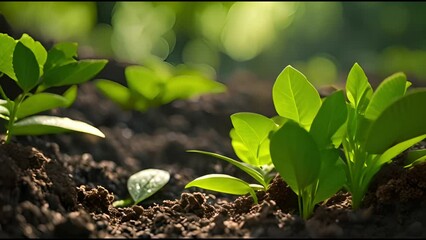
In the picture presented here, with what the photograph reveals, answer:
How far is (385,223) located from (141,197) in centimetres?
72

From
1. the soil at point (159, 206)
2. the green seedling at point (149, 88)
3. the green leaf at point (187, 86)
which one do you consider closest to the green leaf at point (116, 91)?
the green seedling at point (149, 88)

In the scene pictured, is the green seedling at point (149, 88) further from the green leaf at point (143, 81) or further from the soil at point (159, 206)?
the soil at point (159, 206)

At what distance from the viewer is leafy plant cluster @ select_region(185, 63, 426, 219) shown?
1164mm

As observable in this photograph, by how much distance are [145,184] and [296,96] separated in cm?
62

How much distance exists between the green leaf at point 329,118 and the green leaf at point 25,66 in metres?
0.71

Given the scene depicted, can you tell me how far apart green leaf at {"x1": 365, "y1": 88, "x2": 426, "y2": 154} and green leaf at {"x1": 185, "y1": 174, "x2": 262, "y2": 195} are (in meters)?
0.32

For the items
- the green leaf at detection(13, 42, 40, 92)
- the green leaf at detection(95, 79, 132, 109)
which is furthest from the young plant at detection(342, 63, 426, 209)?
the green leaf at detection(95, 79, 132, 109)

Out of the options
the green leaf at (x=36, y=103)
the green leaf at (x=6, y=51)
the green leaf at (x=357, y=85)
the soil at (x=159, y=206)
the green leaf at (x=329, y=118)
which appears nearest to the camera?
the soil at (x=159, y=206)

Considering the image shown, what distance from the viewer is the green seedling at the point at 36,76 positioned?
4.81 feet

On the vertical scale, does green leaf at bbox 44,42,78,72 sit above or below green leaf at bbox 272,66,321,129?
above

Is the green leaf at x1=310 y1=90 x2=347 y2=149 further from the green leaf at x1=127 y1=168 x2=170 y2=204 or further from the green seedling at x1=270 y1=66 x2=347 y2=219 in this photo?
the green leaf at x1=127 y1=168 x2=170 y2=204

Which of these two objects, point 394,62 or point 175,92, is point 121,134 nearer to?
point 175,92

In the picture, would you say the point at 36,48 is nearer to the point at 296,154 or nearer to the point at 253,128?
the point at 253,128

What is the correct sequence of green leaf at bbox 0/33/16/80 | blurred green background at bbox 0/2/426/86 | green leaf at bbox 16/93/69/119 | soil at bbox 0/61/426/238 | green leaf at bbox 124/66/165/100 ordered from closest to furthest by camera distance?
soil at bbox 0/61/426/238 < green leaf at bbox 0/33/16/80 < green leaf at bbox 16/93/69/119 < green leaf at bbox 124/66/165/100 < blurred green background at bbox 0/2/426/86
